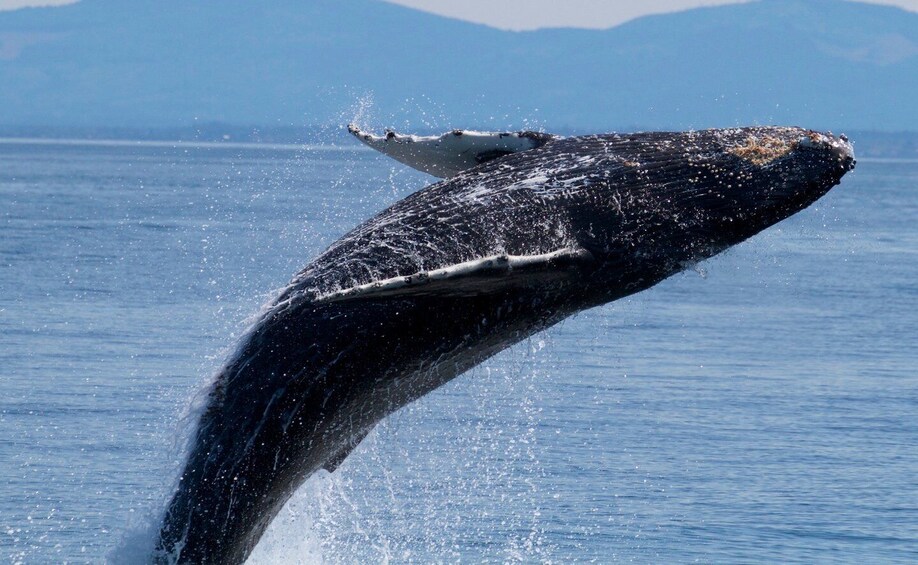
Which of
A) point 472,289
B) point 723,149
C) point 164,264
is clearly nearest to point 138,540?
point 472,289

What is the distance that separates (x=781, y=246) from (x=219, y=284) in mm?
20155

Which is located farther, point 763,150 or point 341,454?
point 341,454

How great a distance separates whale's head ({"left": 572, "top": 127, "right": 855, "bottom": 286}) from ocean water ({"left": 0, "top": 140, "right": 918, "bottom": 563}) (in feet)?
1.38

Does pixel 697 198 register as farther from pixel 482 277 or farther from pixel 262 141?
pixel 262 141

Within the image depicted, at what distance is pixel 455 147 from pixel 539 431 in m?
5.52

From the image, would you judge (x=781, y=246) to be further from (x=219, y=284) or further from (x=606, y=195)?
(x=606, y=195)

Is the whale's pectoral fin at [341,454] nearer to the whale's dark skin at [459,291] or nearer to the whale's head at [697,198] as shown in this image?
the whale's dark skin at [459,291]

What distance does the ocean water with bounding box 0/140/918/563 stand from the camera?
32.2 feet

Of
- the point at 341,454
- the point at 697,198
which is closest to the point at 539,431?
the point at 341,454

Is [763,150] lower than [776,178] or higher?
higher

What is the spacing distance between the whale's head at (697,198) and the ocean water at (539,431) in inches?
16.5

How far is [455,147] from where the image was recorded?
25.5 ft

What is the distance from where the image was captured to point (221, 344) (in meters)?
15.9

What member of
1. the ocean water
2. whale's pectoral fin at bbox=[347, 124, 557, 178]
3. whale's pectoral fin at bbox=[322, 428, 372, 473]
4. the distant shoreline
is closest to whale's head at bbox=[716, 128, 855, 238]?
the ocean water
